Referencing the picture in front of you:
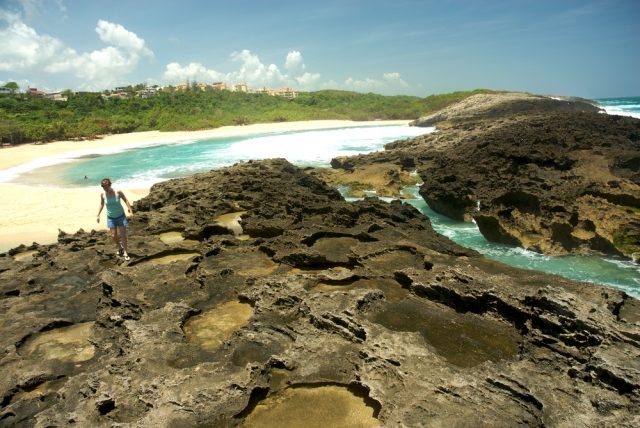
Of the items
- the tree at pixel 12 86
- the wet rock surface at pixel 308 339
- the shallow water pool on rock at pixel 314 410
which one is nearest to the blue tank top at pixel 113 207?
the wet rock surface at pixel 308 339

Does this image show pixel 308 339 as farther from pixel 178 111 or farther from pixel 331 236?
pixel 178 111

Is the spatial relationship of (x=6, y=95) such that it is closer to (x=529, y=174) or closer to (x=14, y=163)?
(x=14, y=163)

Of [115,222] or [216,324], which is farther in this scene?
[115,222]

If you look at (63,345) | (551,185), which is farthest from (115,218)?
(551,185)

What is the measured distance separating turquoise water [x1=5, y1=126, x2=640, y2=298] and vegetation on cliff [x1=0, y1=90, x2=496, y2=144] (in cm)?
1400

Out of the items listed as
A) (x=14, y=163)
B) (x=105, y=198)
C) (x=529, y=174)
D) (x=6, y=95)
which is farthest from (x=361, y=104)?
(x=105, y=198)

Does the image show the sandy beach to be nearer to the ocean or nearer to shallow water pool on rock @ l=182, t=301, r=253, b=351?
the ocean

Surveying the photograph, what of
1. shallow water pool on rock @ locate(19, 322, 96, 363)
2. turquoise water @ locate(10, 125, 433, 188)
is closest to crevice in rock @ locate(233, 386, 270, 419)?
shallow water pool on rock @ locate(19, 322, 96, 363)

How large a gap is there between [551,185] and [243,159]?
25.5 m

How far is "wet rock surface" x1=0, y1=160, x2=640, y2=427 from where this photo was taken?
4.72 m

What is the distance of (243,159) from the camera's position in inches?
1404

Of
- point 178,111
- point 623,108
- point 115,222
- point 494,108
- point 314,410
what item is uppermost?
point 178,111

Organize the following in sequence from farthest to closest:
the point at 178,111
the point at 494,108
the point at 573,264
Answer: the point at 178,111
the point at 494,108
the point at 573,264

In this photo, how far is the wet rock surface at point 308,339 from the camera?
472 centimetres
